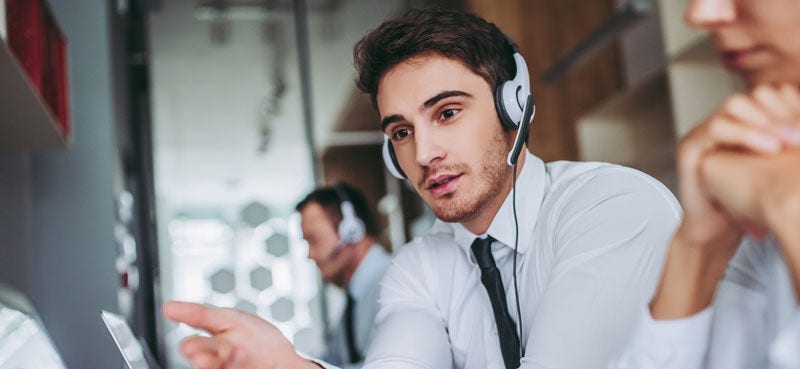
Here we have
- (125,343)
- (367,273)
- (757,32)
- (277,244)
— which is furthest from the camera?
(277,244)

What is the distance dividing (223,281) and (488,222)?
395 cm

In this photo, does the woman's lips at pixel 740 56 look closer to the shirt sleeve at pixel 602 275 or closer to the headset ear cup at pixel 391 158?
the shirt sleeve at pixel 602 275

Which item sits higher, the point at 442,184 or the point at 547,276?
the point at 442,184

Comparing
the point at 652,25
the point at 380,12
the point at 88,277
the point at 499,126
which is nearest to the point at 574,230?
the point at 499,126

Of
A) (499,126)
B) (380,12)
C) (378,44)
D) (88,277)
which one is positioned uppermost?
(380,12)

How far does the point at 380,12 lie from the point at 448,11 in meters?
3.16

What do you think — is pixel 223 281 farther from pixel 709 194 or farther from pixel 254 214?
pixel 709 194

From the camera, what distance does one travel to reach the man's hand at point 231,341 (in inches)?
34.6

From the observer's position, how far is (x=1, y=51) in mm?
1344

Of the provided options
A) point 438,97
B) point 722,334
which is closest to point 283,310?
point 438,97

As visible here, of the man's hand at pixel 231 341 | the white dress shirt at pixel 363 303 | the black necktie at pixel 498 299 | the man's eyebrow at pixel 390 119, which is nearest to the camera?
the man's hand at pixel 231 341

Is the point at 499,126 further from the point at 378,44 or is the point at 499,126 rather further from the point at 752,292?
the point at 752,292

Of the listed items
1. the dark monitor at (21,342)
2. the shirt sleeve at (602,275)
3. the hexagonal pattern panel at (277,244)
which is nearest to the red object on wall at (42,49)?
the dark monitor at (21,342)

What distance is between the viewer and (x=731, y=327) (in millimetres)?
772
